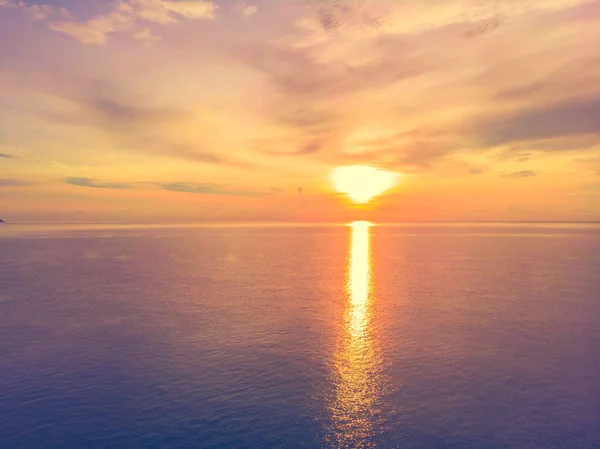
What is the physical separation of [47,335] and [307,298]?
4105cm

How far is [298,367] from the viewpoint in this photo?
133ft

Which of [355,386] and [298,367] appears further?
[298,367]

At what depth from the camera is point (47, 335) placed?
50.0m

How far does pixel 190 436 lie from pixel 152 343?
21.5 metres

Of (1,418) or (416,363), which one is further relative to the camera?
(416,363)

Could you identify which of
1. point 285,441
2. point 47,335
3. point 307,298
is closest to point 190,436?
point 285,441

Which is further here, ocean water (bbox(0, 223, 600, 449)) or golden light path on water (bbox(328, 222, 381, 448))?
ocean water (bbox(0, 223, 600, 449))

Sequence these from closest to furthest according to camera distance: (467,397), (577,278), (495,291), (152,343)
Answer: (467,397)
(152,343)
(495,291)
(577,278)

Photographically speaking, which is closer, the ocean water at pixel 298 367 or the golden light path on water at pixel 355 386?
the golden light path on water at pixel 355 386

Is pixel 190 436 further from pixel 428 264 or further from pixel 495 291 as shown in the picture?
pixel 428 264

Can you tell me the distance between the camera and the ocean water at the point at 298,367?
95.4 ft

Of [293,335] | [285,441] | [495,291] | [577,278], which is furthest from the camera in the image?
[577,278]

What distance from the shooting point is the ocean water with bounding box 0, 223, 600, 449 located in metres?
29.1

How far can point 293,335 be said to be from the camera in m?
51.1
